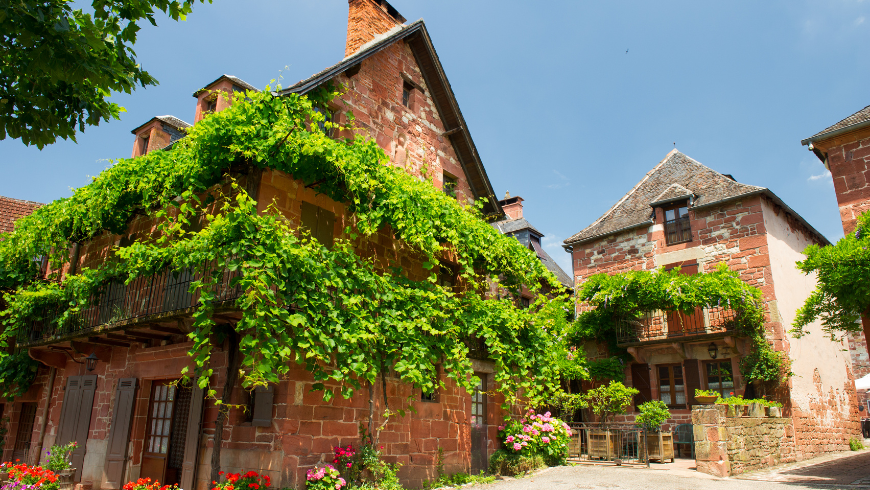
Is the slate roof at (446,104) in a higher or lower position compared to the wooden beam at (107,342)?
higher

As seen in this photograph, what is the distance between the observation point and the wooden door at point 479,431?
460 inches

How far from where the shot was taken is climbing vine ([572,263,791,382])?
→ 45.9 feet

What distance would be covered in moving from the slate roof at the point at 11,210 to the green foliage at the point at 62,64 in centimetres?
1394

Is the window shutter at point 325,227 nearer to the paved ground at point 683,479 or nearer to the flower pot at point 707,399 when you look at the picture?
the paved ground at point 683,479

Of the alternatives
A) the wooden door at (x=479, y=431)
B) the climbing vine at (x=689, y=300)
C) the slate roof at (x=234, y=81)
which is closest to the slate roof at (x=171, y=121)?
the slate roof at (x=234, y=81)

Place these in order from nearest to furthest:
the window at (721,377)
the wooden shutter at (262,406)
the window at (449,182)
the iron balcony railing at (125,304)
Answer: the wooden shutter at (262,406) → the iron balcony railing at (125,304) → the window at (449,182) → the window at (721,377)

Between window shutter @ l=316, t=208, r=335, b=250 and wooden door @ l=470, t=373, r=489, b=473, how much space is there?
450 cm

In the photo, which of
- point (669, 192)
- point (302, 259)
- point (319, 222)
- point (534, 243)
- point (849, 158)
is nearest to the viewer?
point (302, 259)

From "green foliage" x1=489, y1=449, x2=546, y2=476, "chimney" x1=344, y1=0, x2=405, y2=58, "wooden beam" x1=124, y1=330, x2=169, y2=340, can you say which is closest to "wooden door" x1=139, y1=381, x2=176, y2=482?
"wooden beam" x1=124, y1=330, x2=169, y2=340

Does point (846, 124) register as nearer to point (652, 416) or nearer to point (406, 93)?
point (652, 416)

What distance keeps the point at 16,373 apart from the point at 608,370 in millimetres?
14339

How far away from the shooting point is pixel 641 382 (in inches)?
632

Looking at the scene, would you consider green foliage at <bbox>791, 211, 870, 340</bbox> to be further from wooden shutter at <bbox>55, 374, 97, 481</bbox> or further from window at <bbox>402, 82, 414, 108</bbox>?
wooden shutter at <bbox>55, 374, 97, 481</bbox>

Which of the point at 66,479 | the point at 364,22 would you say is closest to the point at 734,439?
the point at 364,22
